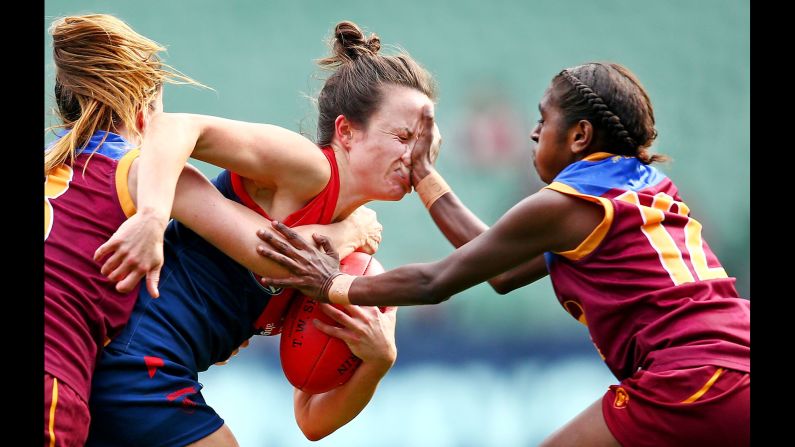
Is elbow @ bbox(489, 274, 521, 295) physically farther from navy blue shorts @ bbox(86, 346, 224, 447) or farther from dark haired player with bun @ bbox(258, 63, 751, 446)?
navy blue shorts @ bbox(86, 346, 224, 447)

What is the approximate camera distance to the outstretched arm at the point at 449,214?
3.38 metres

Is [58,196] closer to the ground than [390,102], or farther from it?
closer to the ground

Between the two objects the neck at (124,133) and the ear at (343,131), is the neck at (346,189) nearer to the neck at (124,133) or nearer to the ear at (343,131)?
the ear at (343,131)

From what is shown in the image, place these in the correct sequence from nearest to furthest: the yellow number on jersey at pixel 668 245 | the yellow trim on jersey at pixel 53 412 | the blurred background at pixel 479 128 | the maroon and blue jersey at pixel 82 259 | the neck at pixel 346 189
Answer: the yellow trim on jersey at pixel 53 412 < the maroon and blue jersey at pixel 82 259 < the yellow number on jersey at pixel 668 245 < the neck at pixel 346 189 < the blurred background at pixel 479 128

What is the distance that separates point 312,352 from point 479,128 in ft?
11.0

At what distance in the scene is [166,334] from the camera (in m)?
2.95

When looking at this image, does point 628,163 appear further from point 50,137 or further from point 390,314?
point 50,137

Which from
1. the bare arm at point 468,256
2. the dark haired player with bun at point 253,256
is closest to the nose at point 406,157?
the dark haired player with bun at point 253,256

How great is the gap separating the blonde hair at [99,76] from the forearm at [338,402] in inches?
39.2

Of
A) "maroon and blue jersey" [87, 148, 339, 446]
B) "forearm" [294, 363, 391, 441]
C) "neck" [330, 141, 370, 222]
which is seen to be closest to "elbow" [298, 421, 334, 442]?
"forearm" [294, 363, 391, 441]

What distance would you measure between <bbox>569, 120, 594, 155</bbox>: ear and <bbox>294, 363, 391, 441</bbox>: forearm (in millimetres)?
875

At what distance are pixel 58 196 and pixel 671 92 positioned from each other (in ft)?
15.0

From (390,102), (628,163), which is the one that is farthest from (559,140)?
(390,102)

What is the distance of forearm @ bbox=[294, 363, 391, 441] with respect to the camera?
323 cm
